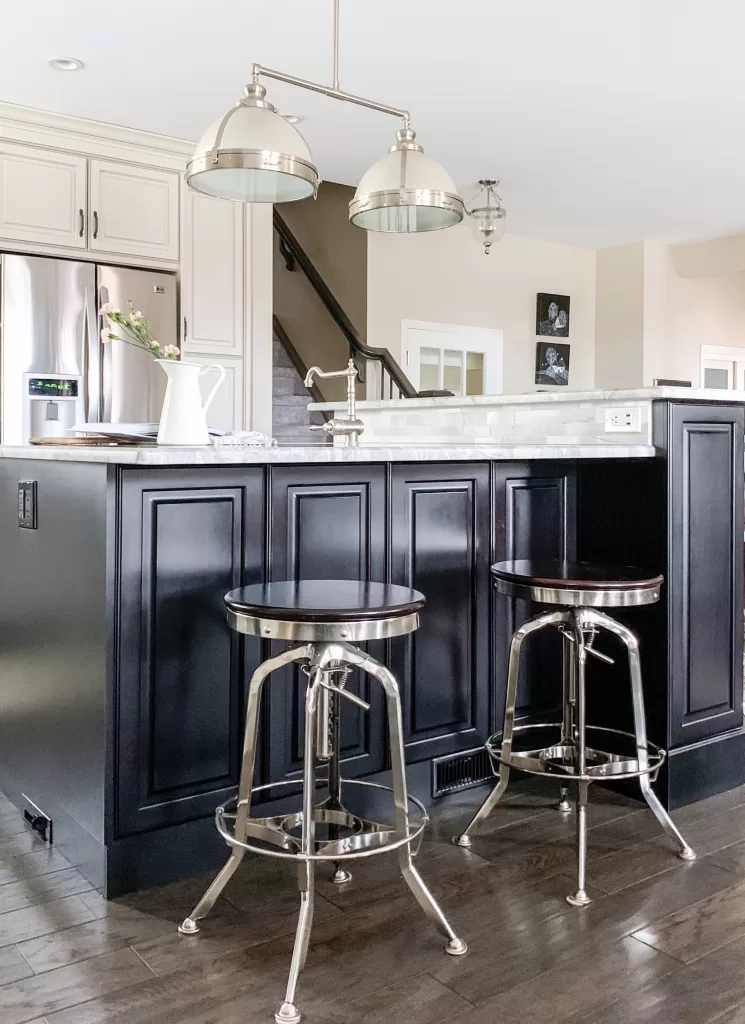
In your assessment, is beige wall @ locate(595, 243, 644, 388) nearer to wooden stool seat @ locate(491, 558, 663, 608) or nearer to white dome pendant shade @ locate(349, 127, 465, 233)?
white dome pendant shade @ locate(349, 127, 465, 233)

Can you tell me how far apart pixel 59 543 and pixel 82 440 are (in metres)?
0.40

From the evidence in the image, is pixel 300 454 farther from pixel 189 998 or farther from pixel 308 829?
pixel 189 998

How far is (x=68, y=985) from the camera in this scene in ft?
5.33

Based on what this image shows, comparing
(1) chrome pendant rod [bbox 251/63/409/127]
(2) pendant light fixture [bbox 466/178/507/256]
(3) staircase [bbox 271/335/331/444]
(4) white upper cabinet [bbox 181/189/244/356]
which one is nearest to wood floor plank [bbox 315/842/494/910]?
(1) chrome pendant rod [bbox 251/63/409/127]

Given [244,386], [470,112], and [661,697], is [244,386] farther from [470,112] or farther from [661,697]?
[661,697]

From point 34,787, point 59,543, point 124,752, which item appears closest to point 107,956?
point 124,752

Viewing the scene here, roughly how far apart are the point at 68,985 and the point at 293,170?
1858mm

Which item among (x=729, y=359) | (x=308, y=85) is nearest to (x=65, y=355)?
(x=308, y=85)

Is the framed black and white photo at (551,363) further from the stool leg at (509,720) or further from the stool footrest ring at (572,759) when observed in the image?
the stool leg at (509,720)

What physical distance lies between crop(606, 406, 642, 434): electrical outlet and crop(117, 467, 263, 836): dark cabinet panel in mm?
1121

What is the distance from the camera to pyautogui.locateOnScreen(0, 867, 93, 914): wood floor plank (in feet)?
6.37

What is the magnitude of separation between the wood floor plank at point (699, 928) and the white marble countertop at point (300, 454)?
1.13 meters

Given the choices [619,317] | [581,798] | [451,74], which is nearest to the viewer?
[581,798]

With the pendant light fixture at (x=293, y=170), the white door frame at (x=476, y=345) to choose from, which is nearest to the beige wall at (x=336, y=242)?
the white door frame at (x=476, y=345)
